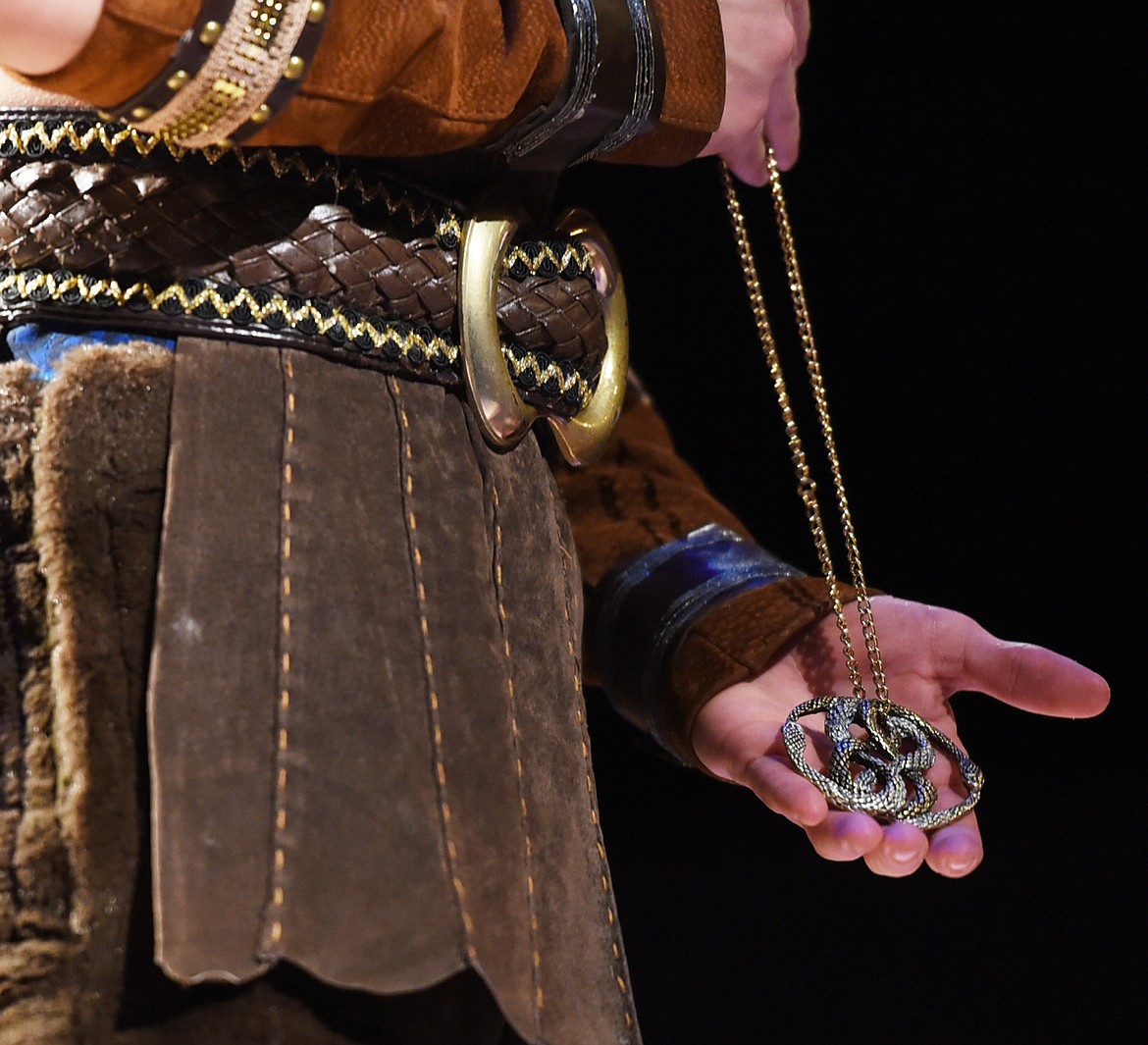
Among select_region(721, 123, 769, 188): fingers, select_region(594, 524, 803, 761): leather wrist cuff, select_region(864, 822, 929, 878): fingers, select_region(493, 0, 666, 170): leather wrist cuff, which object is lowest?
select_region(594, 524, 803, 761): leather wrist cuff

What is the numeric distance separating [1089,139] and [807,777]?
4.20ft

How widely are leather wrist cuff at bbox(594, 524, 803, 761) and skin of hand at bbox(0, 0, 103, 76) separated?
1.88 ft

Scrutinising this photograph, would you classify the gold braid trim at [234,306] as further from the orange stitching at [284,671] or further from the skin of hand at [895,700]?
the skin of hand at [895,700]

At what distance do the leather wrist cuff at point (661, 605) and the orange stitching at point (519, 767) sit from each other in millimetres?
289

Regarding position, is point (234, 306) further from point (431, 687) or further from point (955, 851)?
point (955, 851)

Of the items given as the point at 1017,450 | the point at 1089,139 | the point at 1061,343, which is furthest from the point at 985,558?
the point at 1089,139

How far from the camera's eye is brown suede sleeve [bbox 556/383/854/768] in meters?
0.93

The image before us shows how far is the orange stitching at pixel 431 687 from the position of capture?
589mm

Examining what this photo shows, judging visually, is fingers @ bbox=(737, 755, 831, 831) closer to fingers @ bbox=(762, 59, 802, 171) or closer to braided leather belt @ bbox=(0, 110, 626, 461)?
braided leather belt @ bbox=(0, 110, 626, 461)

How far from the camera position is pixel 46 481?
1.98ft

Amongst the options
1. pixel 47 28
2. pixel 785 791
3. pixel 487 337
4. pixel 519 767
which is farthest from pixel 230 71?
pixel 785 791

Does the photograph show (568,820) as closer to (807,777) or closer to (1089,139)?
(807,777)

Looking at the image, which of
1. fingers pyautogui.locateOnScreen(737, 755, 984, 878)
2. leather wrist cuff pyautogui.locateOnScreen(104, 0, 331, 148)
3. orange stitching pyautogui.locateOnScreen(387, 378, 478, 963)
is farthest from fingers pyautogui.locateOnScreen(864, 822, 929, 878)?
leather wrist cuff pyautogui.locateOnScreen(104, 0, 331, 148)

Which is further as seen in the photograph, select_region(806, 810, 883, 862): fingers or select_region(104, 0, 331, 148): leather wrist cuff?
select_region(806, 810, 883, 862): fingers
